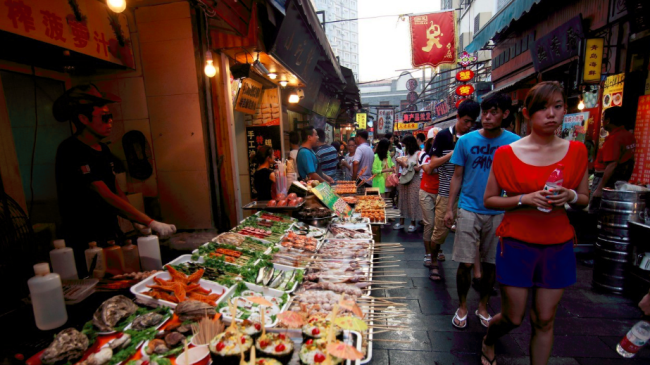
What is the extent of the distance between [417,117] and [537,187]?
27.2 metres

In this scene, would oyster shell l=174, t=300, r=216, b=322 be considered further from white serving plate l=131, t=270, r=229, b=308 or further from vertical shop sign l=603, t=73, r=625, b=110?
vertical shop sign l=603, t=73, r=625, b=110

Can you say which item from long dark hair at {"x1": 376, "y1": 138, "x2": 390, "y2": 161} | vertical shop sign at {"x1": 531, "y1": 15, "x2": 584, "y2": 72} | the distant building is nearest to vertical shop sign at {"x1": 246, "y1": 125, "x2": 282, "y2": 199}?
long dark hair at {"x1": 376, "y1": 138, "x2": 390, "y2": 161}

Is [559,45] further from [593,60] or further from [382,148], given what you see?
[382,148]

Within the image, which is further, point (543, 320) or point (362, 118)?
point (362, 118)

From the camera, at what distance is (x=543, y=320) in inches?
95.3

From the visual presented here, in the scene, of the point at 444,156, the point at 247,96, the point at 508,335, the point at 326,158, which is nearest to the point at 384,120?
the point at 326,158

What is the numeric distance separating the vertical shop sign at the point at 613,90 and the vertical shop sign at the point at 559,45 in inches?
48.7

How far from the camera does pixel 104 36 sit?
5.10 meters

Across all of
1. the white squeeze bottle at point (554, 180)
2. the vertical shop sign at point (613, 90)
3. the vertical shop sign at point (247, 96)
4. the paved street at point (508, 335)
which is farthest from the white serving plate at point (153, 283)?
the vertical shop sign at point (613, 90)

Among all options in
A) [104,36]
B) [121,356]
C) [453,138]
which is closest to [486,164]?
[453,138]

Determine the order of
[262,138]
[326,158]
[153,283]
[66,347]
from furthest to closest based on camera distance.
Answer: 1. [326,158]
2. [262,138]
3. [153,283]
4. [66,347]

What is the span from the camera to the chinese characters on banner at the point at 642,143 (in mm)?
5781

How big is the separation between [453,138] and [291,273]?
3181 millimetres

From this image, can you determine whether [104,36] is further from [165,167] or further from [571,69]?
[571,69]
